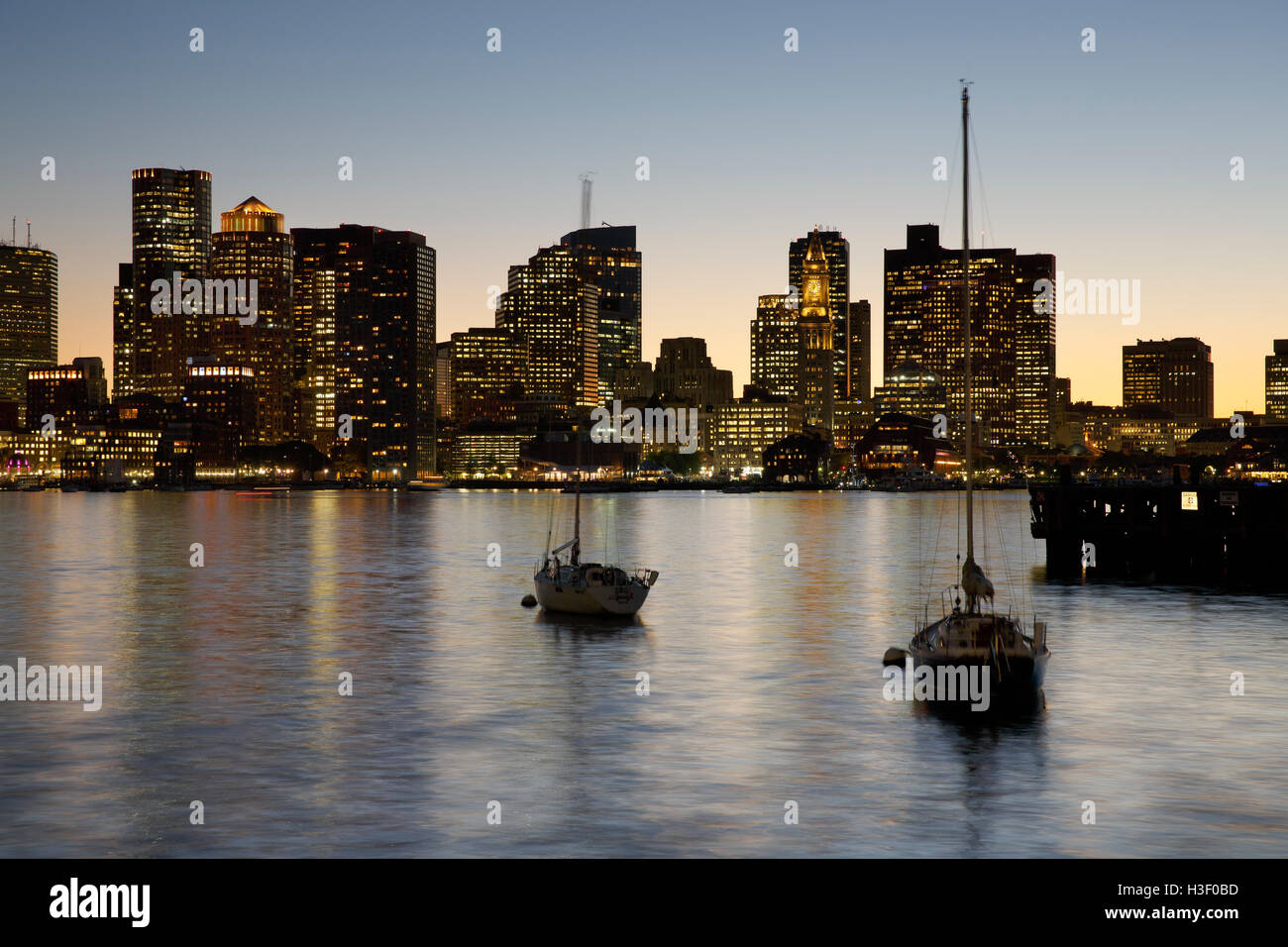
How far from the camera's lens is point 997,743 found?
38875 millimetres

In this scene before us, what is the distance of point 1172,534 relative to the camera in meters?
106

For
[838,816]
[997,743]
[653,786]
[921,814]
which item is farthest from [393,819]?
[997,743]

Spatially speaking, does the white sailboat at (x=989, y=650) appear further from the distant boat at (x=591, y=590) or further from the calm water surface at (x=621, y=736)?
the distant boat at (x=591, y=590)

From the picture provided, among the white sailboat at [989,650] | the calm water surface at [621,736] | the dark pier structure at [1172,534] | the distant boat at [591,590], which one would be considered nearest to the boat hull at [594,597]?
the distant boat at [591,590]

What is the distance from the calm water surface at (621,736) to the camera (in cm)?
2995

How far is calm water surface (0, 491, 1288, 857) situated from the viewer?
98.3ft

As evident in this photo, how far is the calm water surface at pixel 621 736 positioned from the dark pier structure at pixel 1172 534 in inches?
523

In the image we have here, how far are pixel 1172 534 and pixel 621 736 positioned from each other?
77.2 m

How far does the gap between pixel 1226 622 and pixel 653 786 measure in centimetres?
5226

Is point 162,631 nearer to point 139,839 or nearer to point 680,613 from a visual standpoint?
point 680,613

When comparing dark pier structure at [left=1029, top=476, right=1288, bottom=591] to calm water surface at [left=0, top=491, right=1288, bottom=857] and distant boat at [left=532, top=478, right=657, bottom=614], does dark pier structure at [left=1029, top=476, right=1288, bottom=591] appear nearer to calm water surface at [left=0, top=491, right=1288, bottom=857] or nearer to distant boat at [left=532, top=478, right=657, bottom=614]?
calm water surface at [left=0, top=491, right=1288, bottom=857]

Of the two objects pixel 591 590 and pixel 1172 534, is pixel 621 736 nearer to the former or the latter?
pixel 591 590

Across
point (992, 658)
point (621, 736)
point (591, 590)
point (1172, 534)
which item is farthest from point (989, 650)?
point (1172, 534)
